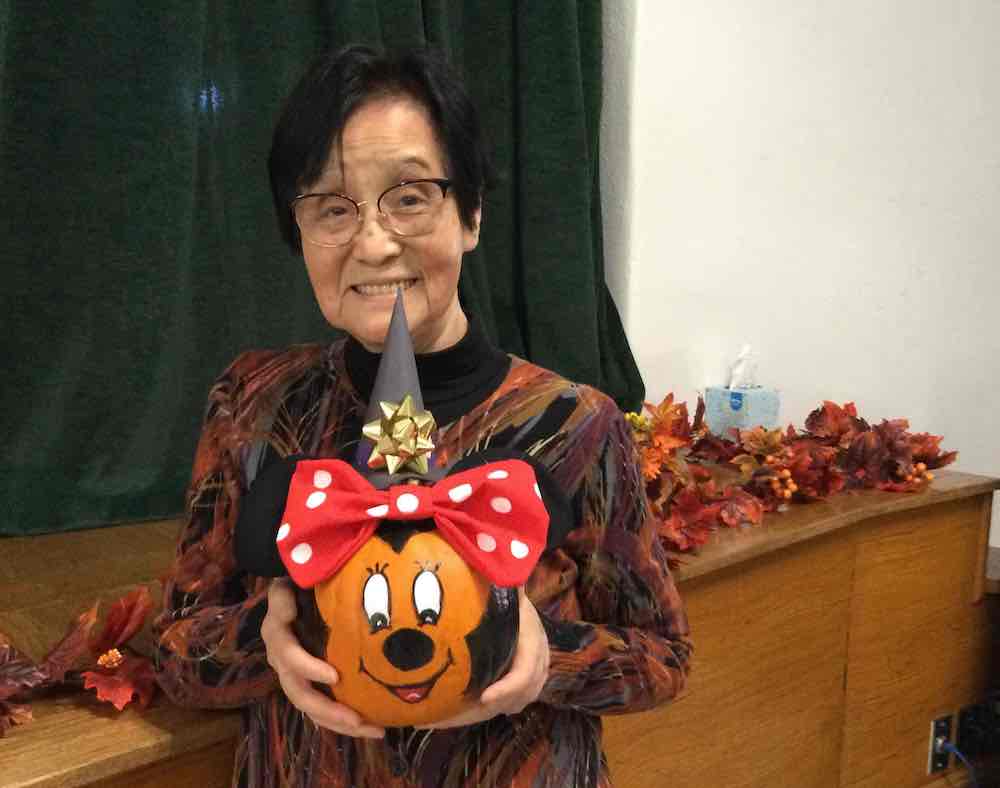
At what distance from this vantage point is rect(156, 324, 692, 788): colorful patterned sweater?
2.49ft

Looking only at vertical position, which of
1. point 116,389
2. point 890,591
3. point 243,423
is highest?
point 243,423

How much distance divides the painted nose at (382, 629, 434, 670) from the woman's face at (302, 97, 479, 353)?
26cm

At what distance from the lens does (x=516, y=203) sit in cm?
194

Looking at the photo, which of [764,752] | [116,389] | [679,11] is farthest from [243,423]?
[679,11]

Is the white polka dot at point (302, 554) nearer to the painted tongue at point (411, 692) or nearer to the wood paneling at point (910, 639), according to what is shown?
the painted tongue at point (411, 692)

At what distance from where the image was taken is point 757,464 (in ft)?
5.84

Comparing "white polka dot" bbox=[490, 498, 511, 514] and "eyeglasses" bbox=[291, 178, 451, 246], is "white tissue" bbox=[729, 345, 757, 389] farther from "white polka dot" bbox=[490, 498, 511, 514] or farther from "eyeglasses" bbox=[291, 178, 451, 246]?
"white polka dot" bbox=[490, 498, 511, 514]

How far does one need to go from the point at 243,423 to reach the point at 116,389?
703 mm

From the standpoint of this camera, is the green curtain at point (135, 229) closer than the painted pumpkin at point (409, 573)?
No

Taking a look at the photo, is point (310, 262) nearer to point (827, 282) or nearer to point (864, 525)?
point (864, 525)

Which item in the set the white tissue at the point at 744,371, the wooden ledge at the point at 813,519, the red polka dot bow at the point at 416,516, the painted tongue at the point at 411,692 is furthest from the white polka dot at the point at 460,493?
the white tissue at the point at 744,371

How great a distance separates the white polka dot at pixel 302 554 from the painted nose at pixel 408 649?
0.23ft

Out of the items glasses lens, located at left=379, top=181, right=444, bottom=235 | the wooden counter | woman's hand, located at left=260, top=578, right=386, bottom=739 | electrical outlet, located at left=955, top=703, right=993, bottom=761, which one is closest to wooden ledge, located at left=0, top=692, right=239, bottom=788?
the wooden counter

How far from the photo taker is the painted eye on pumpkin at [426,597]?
0.57 metres
